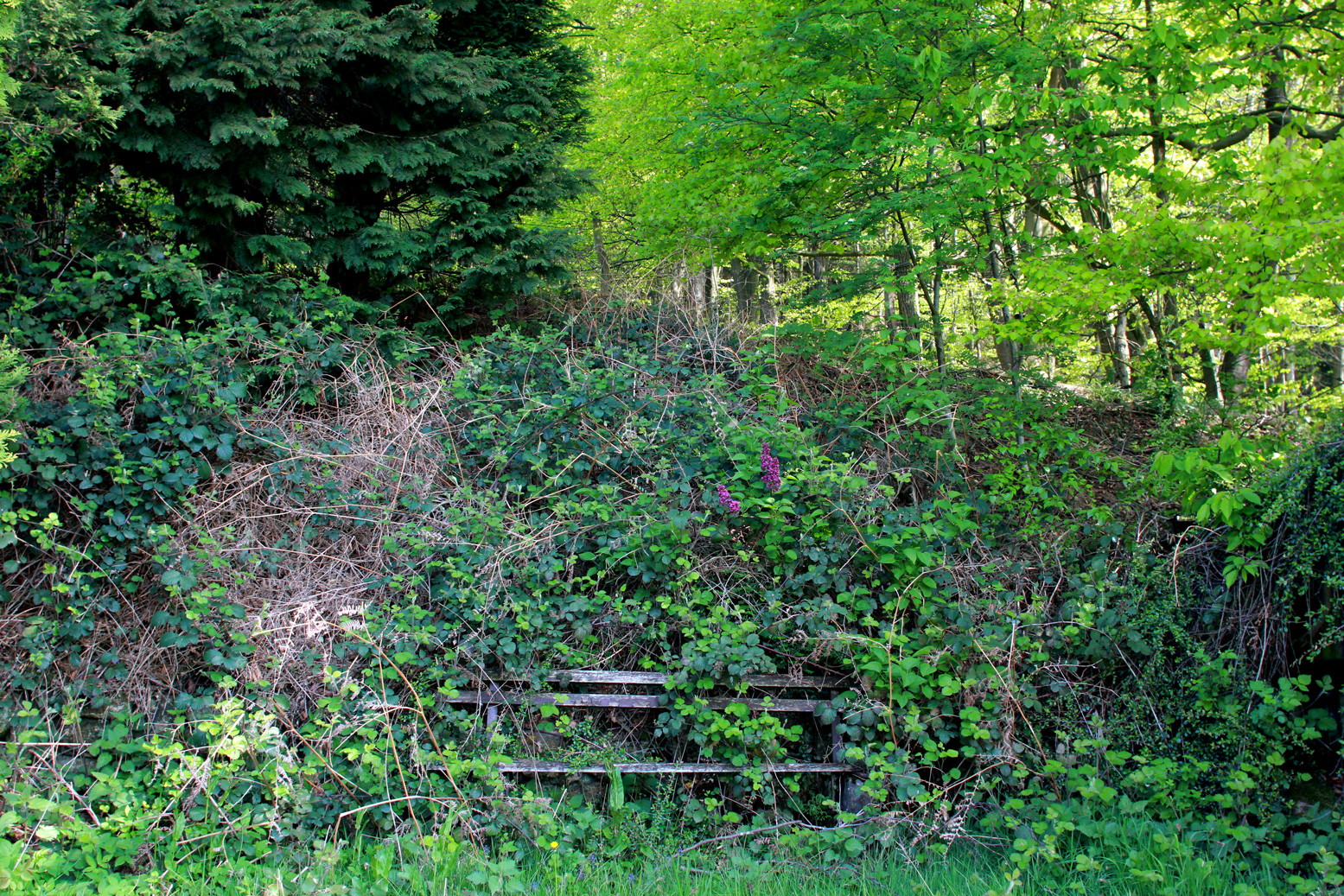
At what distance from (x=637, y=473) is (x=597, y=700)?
5.66 ft

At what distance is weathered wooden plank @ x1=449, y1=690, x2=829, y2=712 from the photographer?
399 centimetres

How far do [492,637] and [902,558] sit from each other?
7.67 ft

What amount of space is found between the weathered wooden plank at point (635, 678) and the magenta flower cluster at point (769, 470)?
1.11 metres

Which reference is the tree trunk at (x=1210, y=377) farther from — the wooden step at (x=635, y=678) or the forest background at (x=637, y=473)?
the wooden step at (x=635, y=678)

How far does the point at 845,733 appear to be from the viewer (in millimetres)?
3957

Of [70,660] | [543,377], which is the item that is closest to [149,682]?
[70,660]

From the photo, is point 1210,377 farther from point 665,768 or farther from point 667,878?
point 667,878

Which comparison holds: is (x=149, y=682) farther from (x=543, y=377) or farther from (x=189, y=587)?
(x=543, y=377)

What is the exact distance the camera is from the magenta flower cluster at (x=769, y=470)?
4668mm

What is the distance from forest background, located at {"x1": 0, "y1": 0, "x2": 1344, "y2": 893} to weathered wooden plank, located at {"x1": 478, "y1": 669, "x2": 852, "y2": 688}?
0.05 meters

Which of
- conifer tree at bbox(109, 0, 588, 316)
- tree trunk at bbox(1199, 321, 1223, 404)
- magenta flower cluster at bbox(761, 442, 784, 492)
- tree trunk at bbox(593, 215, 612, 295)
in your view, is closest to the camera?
magenta flower cluster at bbox(761, 442, 784, 492)

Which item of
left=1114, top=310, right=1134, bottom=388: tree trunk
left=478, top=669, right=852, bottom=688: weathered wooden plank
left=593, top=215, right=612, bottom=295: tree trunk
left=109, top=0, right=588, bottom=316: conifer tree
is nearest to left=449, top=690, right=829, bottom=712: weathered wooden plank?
left=478, top=669, right=852, bottom=688: weathered wooden plank

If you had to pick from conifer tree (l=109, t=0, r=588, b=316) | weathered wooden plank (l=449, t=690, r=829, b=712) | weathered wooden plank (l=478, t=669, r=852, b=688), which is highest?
conifer tree (l=109, t=0, r=588, b=316)

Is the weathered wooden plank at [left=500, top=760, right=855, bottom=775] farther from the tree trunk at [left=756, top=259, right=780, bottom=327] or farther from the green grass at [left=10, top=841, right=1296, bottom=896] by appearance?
the tree trunk at [left=756, top=259, right=780, bottom=327]
